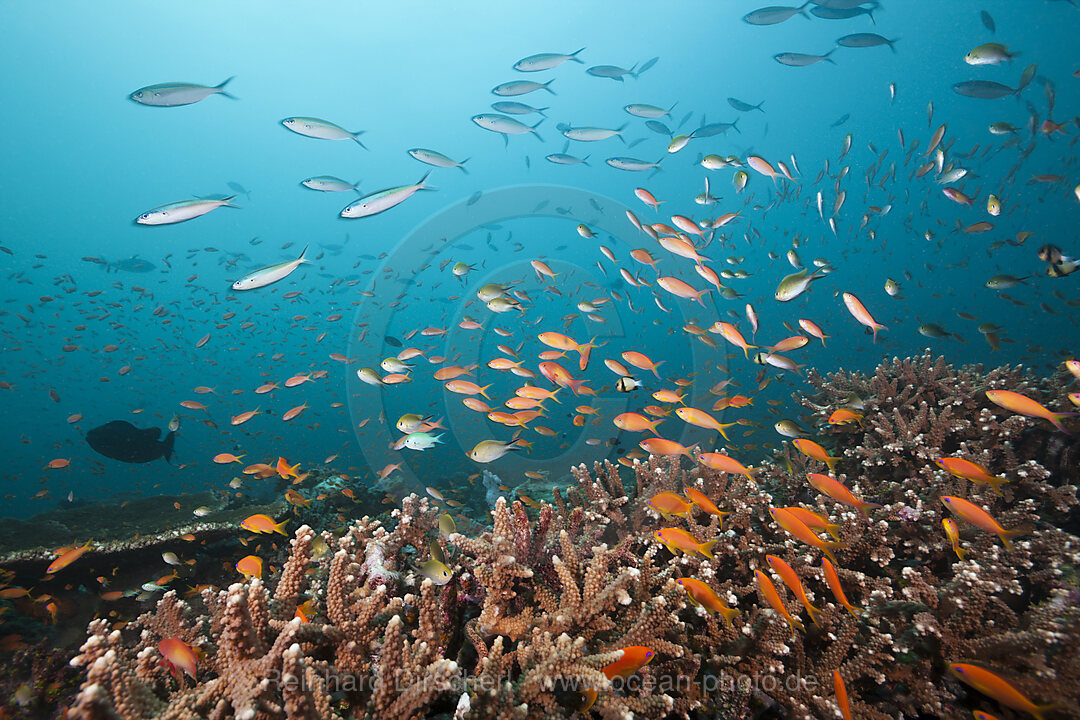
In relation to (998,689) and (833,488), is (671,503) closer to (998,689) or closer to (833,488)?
(833,488)

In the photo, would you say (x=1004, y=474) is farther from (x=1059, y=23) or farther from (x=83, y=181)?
(x=83, y=181)

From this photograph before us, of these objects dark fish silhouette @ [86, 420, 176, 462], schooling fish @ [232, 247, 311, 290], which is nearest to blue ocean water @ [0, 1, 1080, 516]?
dark fish silhouette @ [86, 420, 176, 462]

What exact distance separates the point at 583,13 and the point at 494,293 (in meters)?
41.1

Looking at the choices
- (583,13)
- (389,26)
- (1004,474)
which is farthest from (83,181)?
(1004,474)

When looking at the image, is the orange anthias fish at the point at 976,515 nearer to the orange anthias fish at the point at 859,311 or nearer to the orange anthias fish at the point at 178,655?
the orange anthias fish at the point at 859,311

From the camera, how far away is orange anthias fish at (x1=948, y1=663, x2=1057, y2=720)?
1.47 meters

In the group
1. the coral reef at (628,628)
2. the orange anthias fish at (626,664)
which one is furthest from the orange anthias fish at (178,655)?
the orange anthias fish at (626,664)

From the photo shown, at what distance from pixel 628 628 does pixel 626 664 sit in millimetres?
376

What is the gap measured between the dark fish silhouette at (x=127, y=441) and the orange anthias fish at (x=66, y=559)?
4.43 meters

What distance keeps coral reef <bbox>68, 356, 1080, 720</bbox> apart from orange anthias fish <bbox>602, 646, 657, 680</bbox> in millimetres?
22

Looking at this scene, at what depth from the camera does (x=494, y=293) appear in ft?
22.1

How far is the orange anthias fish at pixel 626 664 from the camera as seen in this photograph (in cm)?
184

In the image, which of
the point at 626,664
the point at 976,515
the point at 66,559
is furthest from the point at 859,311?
the point at 66,559

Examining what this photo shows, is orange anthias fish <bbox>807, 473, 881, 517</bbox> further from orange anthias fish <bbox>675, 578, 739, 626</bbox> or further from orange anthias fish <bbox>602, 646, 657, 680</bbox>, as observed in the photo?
orange anthias fish <bbox>602, 646, 657, 680</bbox>
